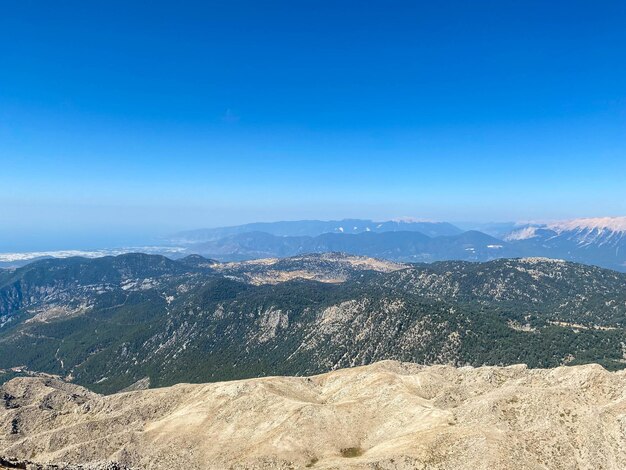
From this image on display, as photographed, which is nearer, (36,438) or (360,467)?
(360,467)

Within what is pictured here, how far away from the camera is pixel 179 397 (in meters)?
143

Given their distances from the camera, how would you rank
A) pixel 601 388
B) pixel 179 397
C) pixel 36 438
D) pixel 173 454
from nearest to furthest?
1. pixel 601 388
2. pixel 173 454
3. pixel 36 438
4. pixel 179 397

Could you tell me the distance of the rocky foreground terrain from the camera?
7638 cm

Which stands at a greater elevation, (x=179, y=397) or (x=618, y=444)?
(x=618, y=444)

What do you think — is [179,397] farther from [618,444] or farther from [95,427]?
Result: [618,444]

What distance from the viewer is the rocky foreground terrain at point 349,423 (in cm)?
7638

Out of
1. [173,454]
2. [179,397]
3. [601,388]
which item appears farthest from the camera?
[179,397]

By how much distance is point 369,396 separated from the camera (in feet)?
394

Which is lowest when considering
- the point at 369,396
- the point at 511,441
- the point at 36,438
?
the point at 36,438

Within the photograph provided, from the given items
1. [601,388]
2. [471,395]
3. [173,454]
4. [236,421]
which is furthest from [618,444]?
[173,454]

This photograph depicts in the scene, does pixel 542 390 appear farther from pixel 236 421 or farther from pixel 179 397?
pixel 179 397

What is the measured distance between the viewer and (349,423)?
345 feet

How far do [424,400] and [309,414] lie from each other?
32.3m

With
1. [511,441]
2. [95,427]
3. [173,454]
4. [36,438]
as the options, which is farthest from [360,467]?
[36,438]
